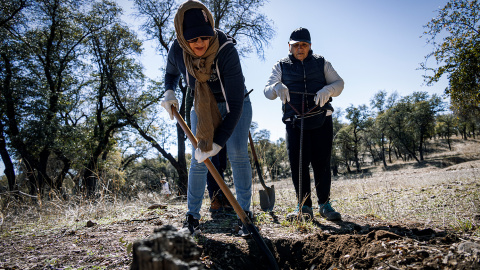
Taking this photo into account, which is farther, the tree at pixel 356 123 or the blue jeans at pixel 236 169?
the tree at pixel 356 123

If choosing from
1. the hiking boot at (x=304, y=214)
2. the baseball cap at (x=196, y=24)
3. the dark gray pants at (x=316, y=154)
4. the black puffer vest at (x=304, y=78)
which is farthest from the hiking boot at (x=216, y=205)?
the baseball cap at (x=196, y=24)

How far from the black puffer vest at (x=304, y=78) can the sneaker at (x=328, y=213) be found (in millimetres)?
1205

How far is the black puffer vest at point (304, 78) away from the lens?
3.35 m

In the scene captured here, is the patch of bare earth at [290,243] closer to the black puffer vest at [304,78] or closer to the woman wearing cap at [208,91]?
the woman wearing cap at [208,91]

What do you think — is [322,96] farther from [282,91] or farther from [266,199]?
[266,199]

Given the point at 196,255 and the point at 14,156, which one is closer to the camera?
the point at 196,255

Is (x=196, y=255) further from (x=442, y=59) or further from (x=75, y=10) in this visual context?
(x=75, y=10)

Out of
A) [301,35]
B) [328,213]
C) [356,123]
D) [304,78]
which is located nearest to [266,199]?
[328,213]

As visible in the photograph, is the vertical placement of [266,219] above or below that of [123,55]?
below

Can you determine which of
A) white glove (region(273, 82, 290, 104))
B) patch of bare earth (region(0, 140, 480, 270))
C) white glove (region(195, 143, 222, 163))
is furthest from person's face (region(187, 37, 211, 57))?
patch of bare earth (region(0, 140, 480, 270))

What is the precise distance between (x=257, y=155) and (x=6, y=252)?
130 inches

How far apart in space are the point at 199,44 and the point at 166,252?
5.80 feet

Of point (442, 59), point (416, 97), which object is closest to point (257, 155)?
point (442, 59)

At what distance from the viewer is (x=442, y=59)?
39.2ft
